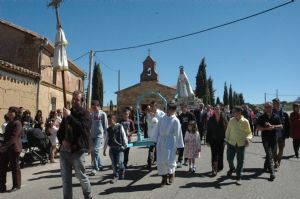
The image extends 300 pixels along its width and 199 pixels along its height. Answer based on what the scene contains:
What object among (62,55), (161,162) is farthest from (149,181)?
(62,55)

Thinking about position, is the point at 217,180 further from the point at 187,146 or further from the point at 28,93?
the point at 28,93

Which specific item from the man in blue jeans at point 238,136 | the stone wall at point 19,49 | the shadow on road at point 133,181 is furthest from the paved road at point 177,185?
the stone wall at point 19,49

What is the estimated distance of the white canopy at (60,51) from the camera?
941 cm

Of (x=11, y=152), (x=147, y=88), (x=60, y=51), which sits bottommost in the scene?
(x=11, y=152)

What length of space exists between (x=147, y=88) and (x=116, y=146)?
4765cm

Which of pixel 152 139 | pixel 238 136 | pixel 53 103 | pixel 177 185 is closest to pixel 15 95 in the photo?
pixel 53 103

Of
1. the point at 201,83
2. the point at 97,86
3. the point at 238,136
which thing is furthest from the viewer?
the point at 201,83

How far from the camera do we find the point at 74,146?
225 inches

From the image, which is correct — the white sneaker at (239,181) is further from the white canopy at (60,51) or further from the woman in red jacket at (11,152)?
the white canopy at (60,51)

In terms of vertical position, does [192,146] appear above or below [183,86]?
below

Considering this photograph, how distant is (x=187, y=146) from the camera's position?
9.40 meters

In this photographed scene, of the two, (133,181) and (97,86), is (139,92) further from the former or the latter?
(133,181)

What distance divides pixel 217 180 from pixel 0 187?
15.8 ft

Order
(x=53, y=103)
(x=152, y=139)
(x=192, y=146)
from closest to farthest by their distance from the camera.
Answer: (x=152, y=139), (x=192, y=146), (x=53, y=103)
